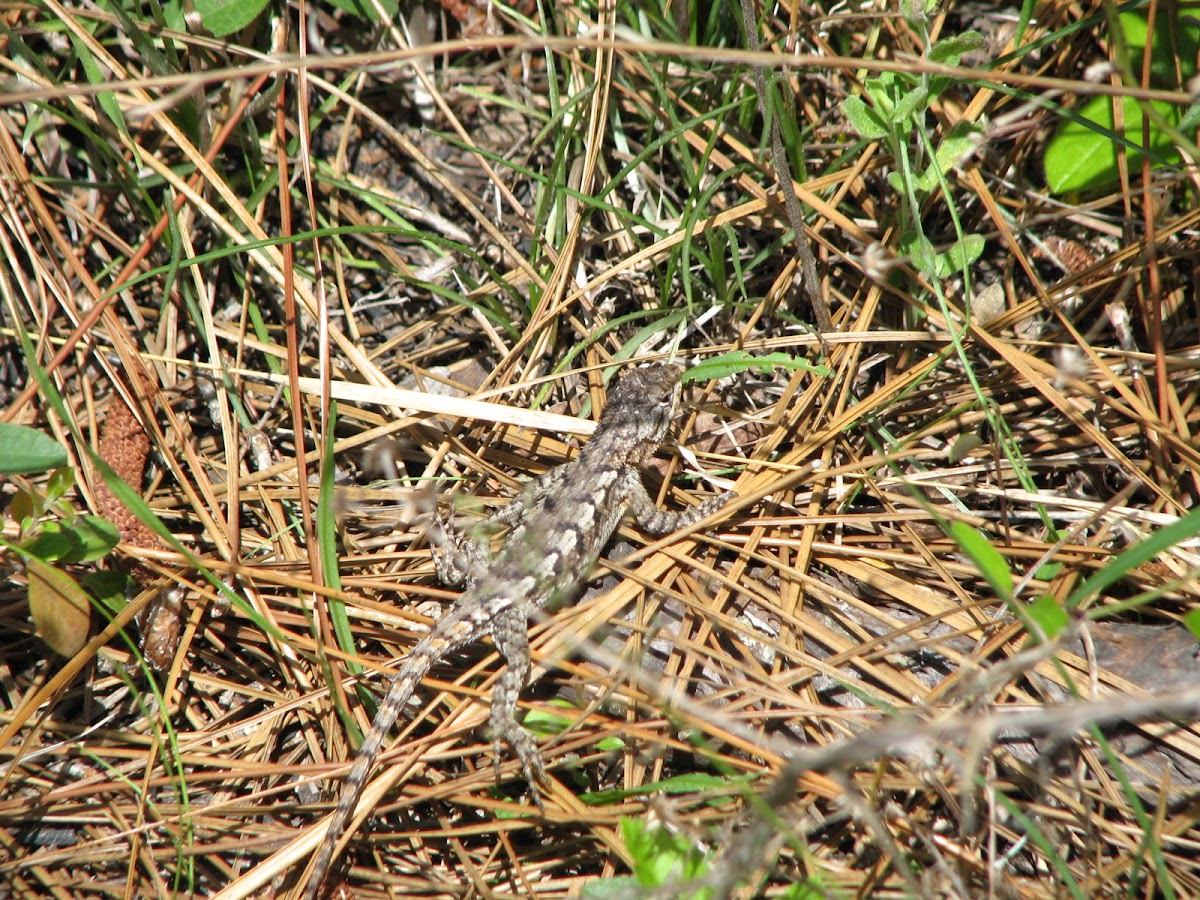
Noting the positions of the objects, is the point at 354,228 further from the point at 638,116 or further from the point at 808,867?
the point at 808,867

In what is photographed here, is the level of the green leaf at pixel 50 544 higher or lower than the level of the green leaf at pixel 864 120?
lower

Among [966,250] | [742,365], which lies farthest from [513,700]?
[966,250]

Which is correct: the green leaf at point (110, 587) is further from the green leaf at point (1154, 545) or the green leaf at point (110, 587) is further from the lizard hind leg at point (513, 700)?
the green leaf at point (1154, 545)

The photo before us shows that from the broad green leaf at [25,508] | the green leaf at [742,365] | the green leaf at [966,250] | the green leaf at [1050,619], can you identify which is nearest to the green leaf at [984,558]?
the green leaf at [1050,619]

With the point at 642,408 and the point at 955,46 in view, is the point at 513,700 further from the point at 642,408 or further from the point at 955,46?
the point at 955,46

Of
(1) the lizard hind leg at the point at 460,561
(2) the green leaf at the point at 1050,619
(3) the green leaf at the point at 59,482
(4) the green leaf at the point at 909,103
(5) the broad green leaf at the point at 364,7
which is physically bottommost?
(1) the lizard hind leg at the point at 460,561

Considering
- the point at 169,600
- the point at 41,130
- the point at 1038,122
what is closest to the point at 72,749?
the point at 169,600

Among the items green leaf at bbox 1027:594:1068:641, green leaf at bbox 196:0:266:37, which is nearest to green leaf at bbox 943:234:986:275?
green leaf at bbox 1027:594:1068:641
